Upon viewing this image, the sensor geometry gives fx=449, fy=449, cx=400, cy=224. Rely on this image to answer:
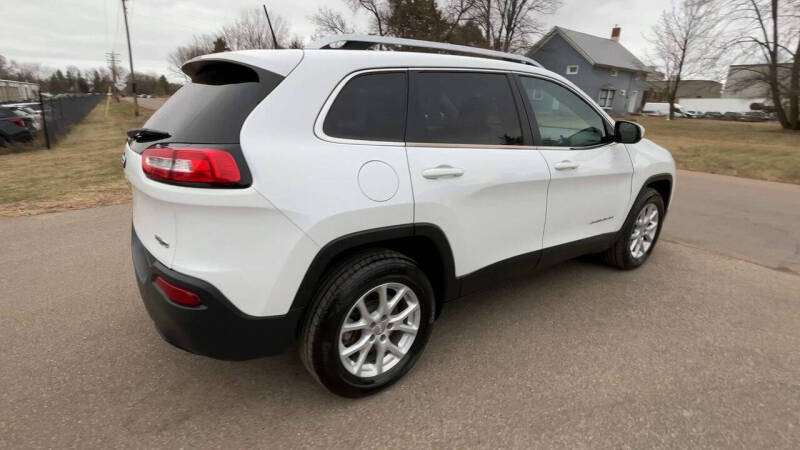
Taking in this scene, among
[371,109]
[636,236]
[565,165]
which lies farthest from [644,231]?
[371,109]

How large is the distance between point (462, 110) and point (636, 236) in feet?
8.08

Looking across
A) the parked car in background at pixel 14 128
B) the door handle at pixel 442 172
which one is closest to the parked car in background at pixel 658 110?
the parked car in background at pixel 14 128

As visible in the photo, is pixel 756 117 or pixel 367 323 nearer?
pixel 367 323

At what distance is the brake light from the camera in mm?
1854

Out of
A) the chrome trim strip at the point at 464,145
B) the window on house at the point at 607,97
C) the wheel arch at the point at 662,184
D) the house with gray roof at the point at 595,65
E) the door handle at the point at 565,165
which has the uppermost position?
the house with gray roof at the point at 595,65

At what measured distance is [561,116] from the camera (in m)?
3.50

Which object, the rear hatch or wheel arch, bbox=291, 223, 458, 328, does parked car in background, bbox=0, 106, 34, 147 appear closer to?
the rear hatch

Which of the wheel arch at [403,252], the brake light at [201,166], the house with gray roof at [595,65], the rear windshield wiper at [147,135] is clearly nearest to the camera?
the brake light at [201,166]

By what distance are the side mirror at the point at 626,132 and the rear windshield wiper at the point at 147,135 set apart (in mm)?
3185

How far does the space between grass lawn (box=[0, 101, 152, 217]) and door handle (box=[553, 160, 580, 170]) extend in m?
6.44

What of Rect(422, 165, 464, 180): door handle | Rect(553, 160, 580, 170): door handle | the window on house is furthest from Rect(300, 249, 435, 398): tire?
the window on house

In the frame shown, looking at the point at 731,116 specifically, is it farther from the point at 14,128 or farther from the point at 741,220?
the point at 14,128

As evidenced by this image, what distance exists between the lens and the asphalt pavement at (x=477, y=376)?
84.6 inches

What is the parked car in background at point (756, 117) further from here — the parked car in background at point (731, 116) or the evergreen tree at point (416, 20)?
the evergreen tree at point (416, 20)
